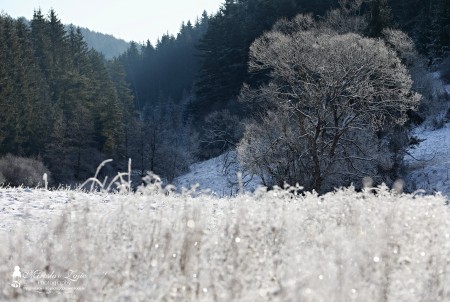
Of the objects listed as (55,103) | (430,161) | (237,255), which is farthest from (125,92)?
(237,255)

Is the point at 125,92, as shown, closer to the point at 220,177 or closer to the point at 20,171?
the point at 20,171

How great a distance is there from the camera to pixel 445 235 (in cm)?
378

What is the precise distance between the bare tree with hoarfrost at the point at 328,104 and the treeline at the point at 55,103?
21977mm

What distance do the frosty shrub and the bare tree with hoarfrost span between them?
1475cm

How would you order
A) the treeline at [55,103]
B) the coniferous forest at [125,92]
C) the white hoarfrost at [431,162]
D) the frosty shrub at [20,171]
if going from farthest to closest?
the treeline at [55,103] → the coniferous forest at [125,92] → the frosty shrub at [20,171] → the white hoarfrost at [431,162]

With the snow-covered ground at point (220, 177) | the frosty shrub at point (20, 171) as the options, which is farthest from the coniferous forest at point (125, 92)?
the frosty shrub at point (20, 171)

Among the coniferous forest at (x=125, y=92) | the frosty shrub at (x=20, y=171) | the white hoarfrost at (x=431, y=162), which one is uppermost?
the coniferous forest at (x=125, y=92)

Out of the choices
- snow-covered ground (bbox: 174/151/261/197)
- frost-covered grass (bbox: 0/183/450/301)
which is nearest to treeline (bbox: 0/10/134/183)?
snow-covered ground (bbox: 174/151/261/197)

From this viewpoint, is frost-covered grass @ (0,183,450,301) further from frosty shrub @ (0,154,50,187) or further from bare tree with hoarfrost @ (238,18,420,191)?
frosty shrub @ (0,154,50,187)

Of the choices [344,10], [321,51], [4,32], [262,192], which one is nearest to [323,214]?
[262,192]

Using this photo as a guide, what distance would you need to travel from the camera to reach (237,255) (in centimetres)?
308

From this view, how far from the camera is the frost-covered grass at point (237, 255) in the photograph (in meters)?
2.62

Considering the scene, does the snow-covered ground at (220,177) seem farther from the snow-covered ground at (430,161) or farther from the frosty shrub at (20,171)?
the frosty shrub at (20,171)

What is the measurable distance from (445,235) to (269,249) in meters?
1.53
